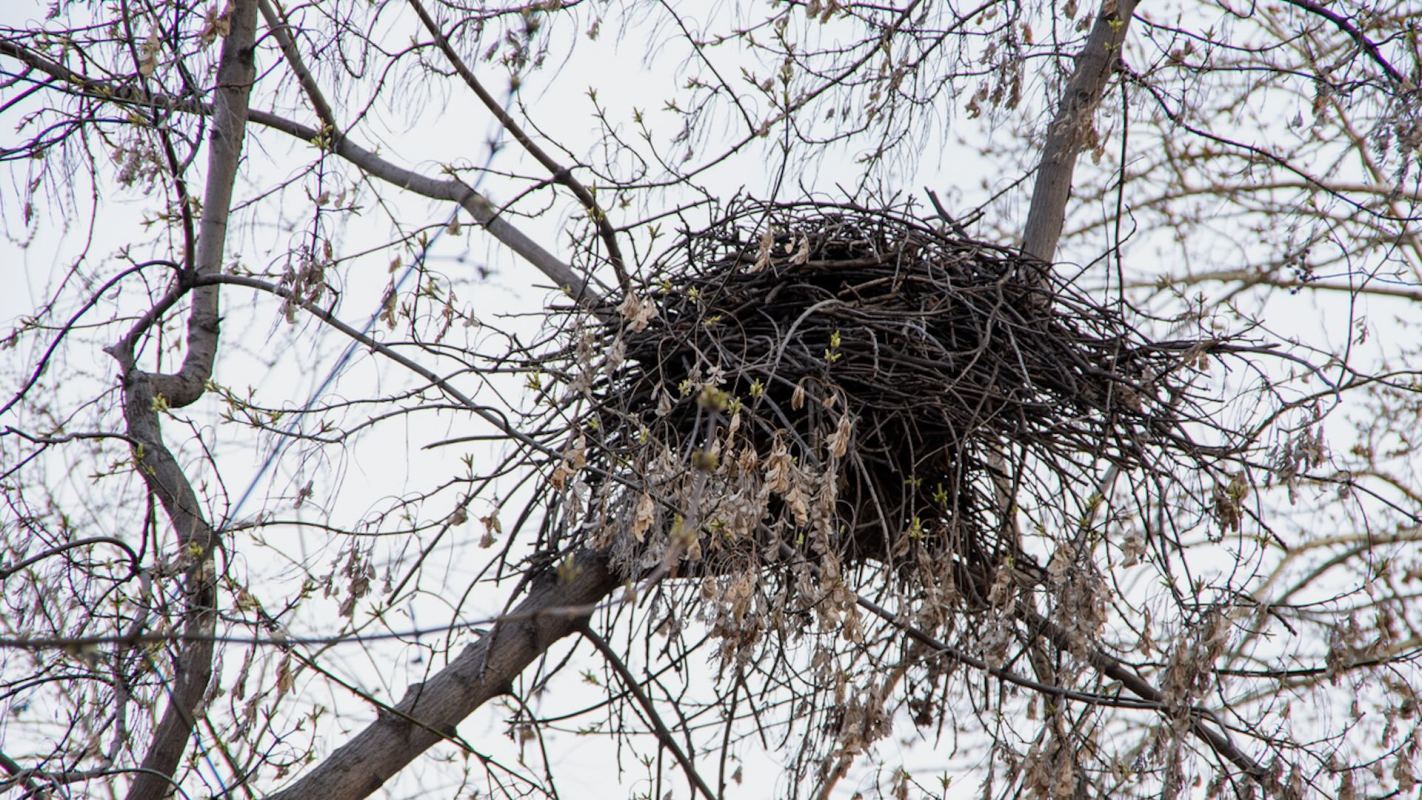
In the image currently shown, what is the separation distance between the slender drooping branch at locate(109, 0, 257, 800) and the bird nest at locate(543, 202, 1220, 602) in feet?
2.05

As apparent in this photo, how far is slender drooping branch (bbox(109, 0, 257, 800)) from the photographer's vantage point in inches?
90.6

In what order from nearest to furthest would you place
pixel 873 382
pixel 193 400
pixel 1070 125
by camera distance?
pixel 873 382 < pixel 193 400 < pixel 1070 125

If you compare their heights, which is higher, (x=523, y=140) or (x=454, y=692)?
(x=523, y=140)

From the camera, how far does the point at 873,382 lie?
7.85 ft

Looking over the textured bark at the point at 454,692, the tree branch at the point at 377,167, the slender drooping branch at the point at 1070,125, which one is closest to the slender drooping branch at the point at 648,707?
the textured bark at the point at 454,692

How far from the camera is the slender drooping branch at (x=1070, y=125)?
3.23 m

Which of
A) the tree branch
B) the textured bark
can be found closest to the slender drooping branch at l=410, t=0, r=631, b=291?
the tree branch

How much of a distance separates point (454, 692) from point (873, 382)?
94cm

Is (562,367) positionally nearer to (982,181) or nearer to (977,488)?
(977,488)

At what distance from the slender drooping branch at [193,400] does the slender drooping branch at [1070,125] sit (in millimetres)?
1832

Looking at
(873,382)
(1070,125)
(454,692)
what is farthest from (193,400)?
(1070,125)

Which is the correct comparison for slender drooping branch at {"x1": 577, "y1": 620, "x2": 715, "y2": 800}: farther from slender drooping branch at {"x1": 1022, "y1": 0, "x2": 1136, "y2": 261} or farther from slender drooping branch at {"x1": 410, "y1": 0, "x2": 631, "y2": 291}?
slender drooping branch at {"x1": 1022, "y1": 0, "x2": 1136, "y2": 261}

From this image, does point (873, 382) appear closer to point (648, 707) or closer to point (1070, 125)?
point (648, 707)

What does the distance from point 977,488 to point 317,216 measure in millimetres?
1413
